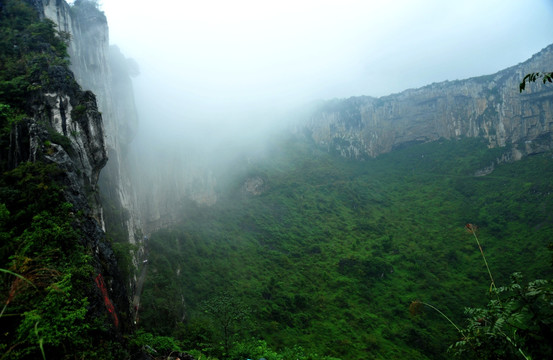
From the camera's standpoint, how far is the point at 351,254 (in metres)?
62.5

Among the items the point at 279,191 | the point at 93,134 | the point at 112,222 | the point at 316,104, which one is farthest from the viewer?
the point at 316,104

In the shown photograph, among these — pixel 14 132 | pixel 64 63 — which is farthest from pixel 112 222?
pixel 14 132

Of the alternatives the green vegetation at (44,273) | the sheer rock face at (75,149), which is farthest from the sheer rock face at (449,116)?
the green vegetation at (44,273)

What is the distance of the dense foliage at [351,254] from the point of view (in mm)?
37531

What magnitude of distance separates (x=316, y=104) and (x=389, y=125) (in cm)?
4191

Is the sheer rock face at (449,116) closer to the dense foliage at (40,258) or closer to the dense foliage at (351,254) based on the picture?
the dense foliage at (351,254)

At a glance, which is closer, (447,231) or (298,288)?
(298,288)

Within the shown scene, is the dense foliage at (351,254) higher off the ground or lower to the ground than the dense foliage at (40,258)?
lower

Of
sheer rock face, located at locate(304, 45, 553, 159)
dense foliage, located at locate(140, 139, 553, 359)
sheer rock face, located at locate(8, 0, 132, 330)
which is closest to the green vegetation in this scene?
sheer rock face, located at locate(8, 0, 132, 330)

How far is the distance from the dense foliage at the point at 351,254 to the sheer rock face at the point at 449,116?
947 centimetres

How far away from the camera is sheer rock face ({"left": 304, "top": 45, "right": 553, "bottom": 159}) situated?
295 ft

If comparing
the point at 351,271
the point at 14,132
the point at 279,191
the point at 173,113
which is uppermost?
the point at 173,113

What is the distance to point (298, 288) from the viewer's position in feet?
166

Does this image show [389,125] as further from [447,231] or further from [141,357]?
[141,357]
